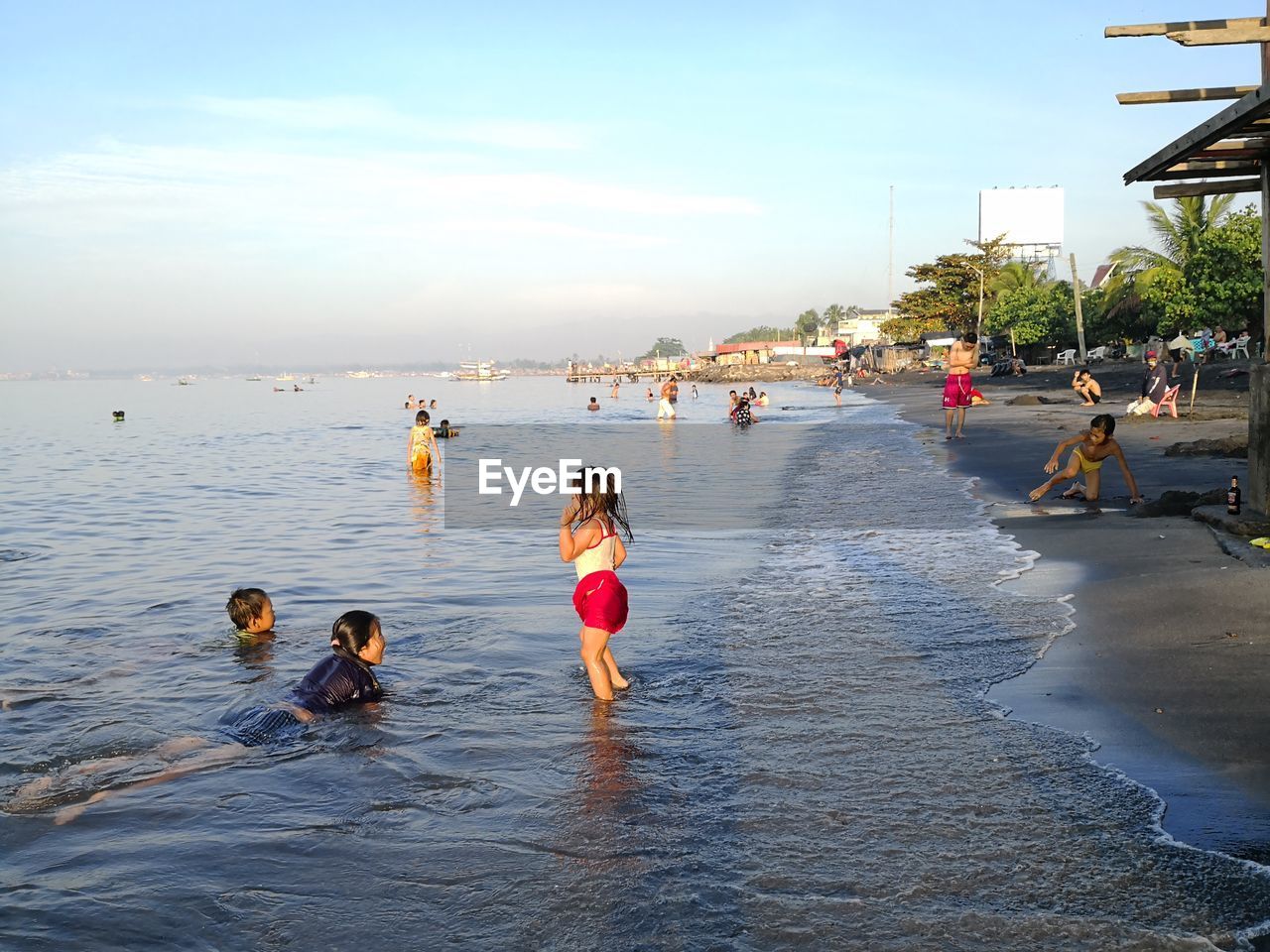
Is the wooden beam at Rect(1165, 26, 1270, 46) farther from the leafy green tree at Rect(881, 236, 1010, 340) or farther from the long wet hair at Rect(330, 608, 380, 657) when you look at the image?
the leafy green tree at Rect(881, 236, 1010, 340)

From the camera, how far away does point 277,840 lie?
4637mm

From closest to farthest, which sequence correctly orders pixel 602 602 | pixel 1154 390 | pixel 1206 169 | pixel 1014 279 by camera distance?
pixel 602 602 < pixel 1206 169 < pixel 1154 390 < pixel 1014 279

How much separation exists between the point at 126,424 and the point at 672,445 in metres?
38.8

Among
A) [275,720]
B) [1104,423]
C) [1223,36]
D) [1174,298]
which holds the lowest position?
[275,720]

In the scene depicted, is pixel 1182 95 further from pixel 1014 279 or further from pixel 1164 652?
pixel 1014 279

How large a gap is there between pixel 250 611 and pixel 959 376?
16749 mm

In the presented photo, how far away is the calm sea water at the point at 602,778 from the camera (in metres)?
3.82

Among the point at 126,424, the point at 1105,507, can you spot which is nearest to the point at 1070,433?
the point at 1105,507

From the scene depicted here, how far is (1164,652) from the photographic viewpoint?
6.42 metres

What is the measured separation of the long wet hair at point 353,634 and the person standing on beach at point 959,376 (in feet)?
46.0

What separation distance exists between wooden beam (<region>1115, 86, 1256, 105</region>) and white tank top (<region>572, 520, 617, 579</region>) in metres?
5.51

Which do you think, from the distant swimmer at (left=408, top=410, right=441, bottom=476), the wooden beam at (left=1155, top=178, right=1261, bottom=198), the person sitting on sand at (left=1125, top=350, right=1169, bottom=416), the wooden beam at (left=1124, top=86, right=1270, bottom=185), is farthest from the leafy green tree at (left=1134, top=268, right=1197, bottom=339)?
the wooden beam at (left=1124, top=86, right=1270, bottom=185)

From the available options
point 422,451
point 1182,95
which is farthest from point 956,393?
point 1182,95

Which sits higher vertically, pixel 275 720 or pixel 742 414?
pixel 742 414
